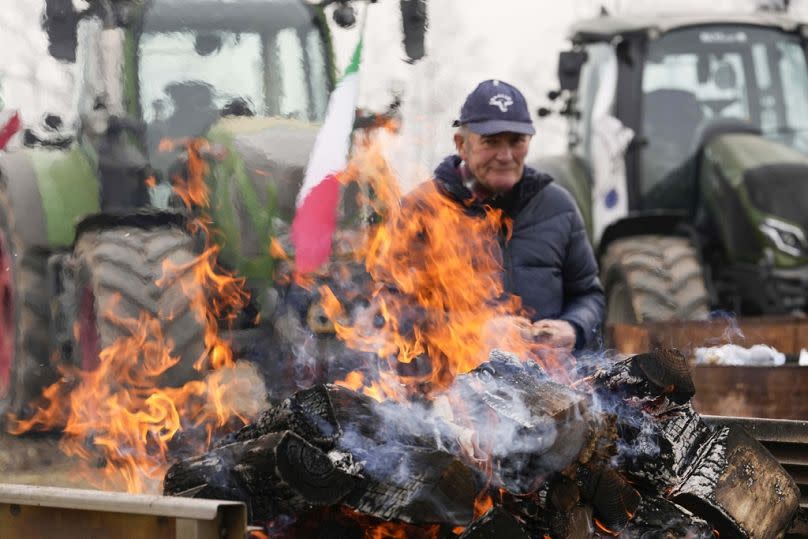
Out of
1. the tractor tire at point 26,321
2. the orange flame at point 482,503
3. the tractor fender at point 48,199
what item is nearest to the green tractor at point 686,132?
the tractor fender at point 48,199

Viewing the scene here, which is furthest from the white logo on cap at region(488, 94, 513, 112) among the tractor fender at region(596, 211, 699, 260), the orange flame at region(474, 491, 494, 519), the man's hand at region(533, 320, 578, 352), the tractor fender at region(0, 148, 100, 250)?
the tractor fender at region(596, 211, 699, 260)

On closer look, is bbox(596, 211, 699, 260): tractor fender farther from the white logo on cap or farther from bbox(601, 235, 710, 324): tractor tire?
the white logo on cap

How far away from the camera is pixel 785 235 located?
1038 centimetres

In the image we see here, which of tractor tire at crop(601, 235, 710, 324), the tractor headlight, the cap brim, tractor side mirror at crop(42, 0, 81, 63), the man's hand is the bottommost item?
tractor tire at crop(601, 235, 710, 324)

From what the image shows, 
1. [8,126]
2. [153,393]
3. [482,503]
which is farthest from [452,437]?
[8,126]

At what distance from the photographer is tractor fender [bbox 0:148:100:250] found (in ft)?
27.9

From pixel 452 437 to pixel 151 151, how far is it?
4.72 metres

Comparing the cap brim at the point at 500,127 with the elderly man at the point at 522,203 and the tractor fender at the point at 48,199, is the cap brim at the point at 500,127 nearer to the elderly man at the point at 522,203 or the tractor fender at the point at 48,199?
the elderly man at the point at 522,203

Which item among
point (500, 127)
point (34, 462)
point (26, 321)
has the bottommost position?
point (34, 462)

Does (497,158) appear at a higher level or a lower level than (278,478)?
higher

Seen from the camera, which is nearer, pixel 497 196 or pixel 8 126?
pixel 497 196

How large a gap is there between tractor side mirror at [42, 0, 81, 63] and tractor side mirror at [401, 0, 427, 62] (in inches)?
77.3

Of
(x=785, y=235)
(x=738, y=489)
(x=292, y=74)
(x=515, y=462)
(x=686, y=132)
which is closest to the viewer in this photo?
(x=515, y=462)

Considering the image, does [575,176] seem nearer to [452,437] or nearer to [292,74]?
[292,74]
